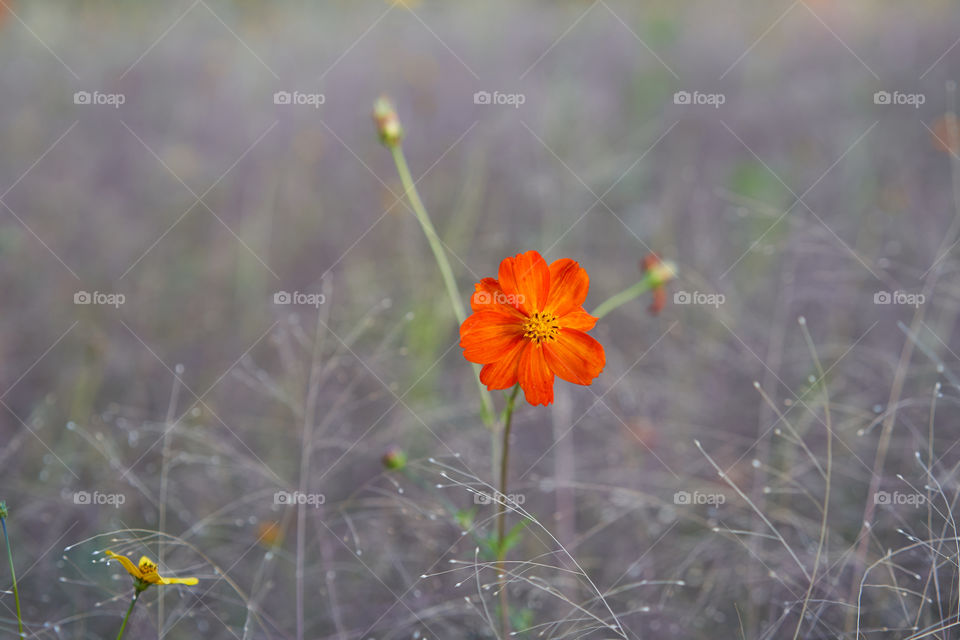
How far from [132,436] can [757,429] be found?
167 centimetres

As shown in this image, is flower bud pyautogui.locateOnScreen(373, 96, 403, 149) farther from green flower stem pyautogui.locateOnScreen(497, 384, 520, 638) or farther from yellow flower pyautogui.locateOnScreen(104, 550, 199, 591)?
yellow flower pyautogui.locateOnScreen(104, 550, 199, 591)

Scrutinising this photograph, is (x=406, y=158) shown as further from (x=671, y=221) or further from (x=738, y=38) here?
(x=738, y=38)

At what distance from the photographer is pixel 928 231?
7.80 ft

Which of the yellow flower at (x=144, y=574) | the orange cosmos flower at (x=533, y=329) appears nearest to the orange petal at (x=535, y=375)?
the orange cosmos flower at (x=533, y=329)

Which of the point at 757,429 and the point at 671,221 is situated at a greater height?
the point at 671,221

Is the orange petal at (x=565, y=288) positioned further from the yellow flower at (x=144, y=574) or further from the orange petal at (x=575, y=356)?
the yellow flower at (x=144, y=574)

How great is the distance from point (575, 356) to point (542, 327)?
0.08m

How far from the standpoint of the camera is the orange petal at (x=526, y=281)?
3.52ft

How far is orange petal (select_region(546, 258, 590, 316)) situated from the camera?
110cm

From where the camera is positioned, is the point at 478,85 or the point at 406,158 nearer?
the point at 406,158

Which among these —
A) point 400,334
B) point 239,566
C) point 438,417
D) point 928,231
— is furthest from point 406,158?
point 928,231

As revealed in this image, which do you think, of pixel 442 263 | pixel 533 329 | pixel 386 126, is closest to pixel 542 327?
pixel 533 329

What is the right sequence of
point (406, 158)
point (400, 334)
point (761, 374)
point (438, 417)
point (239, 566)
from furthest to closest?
point (406, 158), point (400, 334), point (761, 374), point (438, 417), point (239, 566)

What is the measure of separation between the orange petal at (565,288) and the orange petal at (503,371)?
0.31ft
